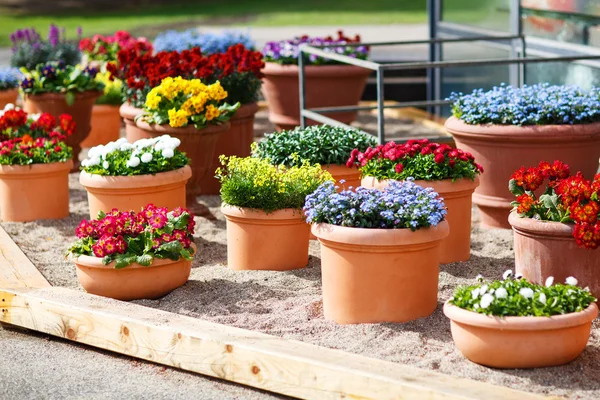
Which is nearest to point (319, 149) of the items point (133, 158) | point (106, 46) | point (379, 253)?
point (133, 158)

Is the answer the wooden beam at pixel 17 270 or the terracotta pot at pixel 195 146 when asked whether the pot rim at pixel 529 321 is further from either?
the terracotta pot at pixel 195 146

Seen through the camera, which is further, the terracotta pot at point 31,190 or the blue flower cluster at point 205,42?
the blue flower cluster at point 205,42

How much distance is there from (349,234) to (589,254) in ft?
3.71

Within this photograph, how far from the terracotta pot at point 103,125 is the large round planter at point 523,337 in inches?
263

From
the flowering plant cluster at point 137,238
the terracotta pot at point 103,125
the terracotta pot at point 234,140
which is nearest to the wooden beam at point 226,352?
the flowering plant cluster at point 137,238

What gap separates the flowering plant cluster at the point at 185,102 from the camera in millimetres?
7227

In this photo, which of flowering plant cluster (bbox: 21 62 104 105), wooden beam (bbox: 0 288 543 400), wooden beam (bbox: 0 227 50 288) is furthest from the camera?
flowering plant cluster (bbox: 21 62 104 105)

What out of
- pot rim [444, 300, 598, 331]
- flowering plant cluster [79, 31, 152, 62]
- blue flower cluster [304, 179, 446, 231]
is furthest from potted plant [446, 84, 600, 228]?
flowering plant cluster [79, 31, 152, 62]

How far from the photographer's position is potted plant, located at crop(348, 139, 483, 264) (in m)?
5.83

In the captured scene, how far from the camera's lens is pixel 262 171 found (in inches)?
231

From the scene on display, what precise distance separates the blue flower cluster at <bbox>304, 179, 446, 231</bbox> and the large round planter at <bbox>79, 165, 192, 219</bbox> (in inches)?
67.2

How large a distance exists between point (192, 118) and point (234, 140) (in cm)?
100

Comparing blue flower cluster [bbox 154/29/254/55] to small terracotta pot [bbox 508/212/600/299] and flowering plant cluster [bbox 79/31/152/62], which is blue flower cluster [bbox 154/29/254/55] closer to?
flowering plant cluster [bbox 79/31/152/62]

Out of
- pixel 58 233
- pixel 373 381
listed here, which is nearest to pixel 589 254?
pixel 373 381
